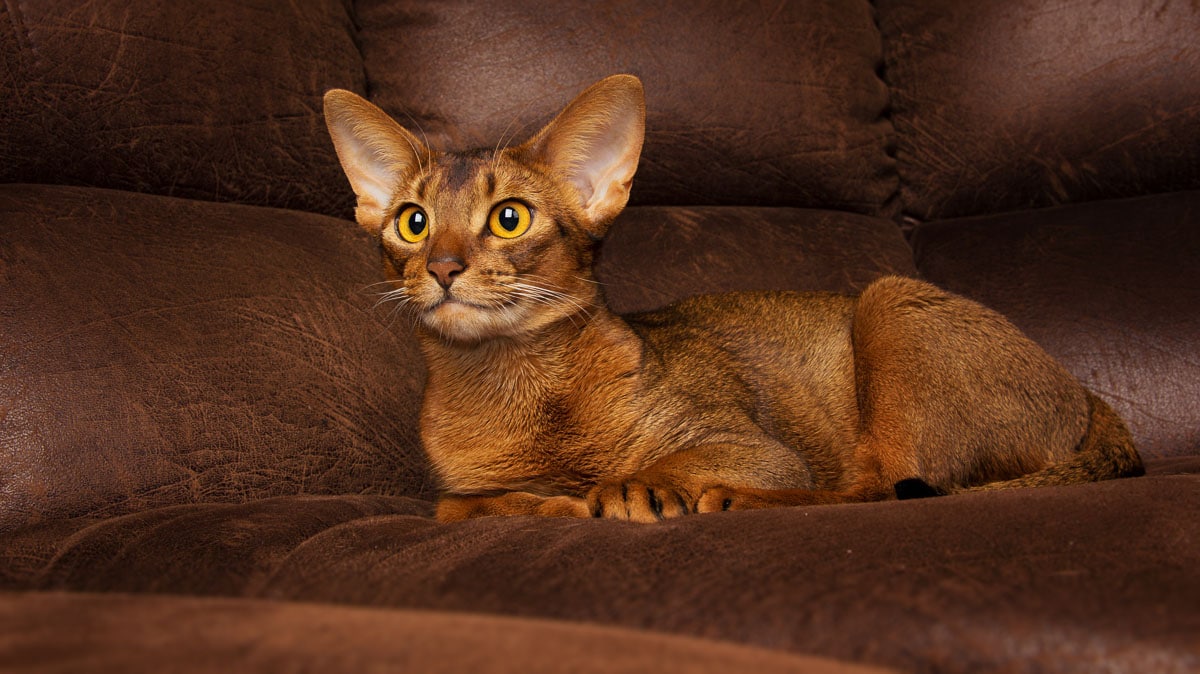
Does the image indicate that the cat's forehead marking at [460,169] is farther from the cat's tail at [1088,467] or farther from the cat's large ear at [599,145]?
the cat's tail at [1088,467]

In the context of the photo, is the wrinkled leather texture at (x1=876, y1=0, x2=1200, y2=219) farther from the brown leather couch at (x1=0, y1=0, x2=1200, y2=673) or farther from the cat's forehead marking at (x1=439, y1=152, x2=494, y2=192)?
the cat's forehead marking at (x1=439, y1=152, x2=494, y2=192)

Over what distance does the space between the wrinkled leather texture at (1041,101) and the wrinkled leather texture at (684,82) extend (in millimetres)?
153

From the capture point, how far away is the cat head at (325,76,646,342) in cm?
192

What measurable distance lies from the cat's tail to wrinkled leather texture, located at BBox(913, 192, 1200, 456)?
67cm

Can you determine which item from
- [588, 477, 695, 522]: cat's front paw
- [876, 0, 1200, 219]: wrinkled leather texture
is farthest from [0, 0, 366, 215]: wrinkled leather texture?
[876, 0, 1200, 219]: wrinkled leather texture

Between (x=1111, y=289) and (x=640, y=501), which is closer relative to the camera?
(x=640, y=501)

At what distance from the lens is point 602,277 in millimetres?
2912

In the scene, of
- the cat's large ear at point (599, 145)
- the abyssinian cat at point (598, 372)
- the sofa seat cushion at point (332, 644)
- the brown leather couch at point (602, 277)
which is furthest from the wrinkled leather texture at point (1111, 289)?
the sofa seat cushion at point (332, 644)

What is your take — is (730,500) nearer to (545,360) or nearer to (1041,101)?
(545,360)

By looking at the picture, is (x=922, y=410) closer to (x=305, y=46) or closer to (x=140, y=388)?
(x=140, y=388)

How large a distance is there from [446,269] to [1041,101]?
2.31m

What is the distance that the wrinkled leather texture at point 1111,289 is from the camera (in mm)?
2670

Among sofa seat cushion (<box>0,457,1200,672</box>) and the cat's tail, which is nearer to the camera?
sofa seat cushion (<box>0,457,1200,672</box>)

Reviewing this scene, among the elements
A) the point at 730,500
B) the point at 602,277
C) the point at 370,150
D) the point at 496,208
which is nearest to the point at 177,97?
the point at 370,150
